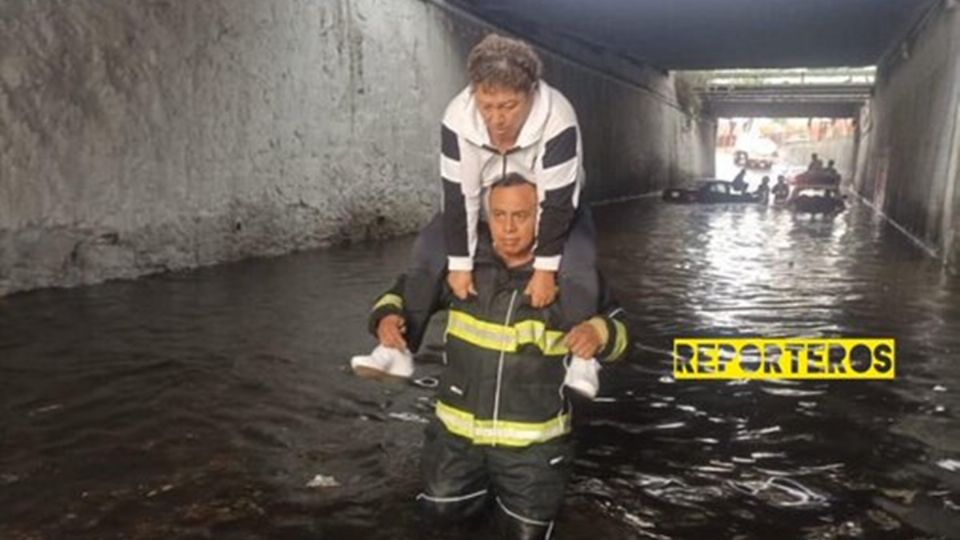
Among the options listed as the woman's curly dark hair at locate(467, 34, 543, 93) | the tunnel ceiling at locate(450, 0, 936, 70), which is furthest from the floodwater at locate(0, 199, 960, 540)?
the tunnel ceiling at locate(450, 0, 936, 70)

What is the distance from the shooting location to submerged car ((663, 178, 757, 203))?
30125 mm

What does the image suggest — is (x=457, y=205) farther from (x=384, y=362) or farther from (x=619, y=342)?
(x=619, y=342)

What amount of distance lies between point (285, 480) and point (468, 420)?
1.51 metres

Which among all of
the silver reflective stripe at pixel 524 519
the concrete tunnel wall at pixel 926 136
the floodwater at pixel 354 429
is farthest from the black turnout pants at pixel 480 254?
the concrete tunnel wall at pixel 926 136

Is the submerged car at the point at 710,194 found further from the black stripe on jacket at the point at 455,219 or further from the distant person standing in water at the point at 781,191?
the black stripe on jacket at the point at 455,219

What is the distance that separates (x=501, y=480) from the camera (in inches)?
122

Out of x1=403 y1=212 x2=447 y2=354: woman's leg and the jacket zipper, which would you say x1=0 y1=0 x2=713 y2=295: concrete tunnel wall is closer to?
x1=403 y1=212 x2=447 y2=354: woman's leg

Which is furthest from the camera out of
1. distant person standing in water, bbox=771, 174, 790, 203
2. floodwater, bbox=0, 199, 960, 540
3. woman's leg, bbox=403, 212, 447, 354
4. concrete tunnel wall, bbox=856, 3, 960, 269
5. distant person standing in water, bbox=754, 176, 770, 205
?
distant person standing in water, bbox=771, 174, 790, 203

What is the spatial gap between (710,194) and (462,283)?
28.9 meters

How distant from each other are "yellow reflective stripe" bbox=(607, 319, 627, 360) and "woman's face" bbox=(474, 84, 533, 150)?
775mm

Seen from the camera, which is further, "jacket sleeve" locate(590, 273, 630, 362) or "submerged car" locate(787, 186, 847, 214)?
"submerged car" locate(787, 186, 847, 214)

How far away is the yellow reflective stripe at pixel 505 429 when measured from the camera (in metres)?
2.98

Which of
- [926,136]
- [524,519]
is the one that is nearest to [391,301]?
[524,519]

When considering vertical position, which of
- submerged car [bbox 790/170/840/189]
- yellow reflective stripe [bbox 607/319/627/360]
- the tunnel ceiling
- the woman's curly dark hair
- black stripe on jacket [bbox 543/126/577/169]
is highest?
the tunnel ceiling
